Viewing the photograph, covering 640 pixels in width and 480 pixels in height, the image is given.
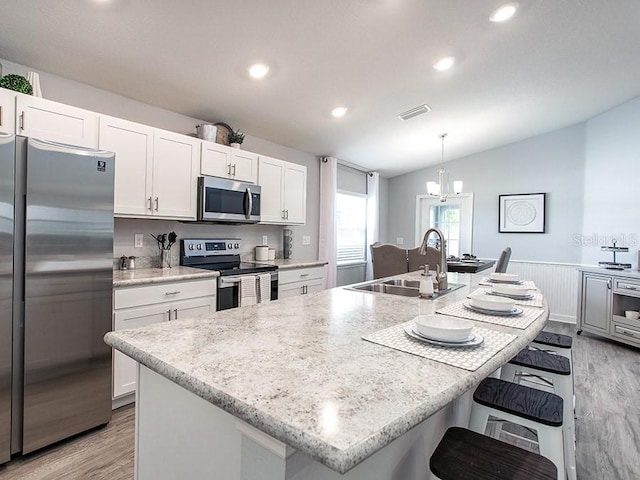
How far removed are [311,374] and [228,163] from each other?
275 cm

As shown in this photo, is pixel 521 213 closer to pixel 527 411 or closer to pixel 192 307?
pixel 527 411

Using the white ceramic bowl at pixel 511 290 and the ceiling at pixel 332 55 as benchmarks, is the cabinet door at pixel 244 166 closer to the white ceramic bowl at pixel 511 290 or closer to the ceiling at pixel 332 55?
the ceiling at pixel 332 55

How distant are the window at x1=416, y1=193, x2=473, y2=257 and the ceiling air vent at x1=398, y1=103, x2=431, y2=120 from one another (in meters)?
2.40

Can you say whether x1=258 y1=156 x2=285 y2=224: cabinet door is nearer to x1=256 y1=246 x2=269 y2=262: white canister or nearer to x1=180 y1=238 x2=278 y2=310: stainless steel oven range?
x1=256 y1=246 x2=269 y2=262: white canister

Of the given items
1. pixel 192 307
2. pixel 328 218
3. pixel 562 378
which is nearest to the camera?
pixel 562 378

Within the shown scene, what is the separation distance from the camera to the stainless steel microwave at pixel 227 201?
117 inches

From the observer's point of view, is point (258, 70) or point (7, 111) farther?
point (258, 70)

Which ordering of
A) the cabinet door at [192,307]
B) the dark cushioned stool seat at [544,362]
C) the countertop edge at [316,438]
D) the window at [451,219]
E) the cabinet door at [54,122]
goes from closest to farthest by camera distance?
1. the countertop edge at [316,438]
2. the dark cushioned stool seat at [544,362]
3. the cabinet door at [54,122]
4. the cabinet door at [192,307]
5. the window at [451,219]

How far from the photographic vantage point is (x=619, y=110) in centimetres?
442

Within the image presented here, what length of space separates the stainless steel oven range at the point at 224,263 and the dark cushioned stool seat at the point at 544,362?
2.07m

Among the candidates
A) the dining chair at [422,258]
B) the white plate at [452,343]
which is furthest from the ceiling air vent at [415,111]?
the white plate at [452,343]

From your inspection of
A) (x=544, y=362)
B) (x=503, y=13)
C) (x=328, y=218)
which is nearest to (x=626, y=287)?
(x=544, y=362)

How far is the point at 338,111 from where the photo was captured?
11.7 feet

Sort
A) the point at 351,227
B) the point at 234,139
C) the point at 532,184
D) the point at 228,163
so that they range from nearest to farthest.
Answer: the point at 228,163 → the point at 234,139 → the point at 532,184 → the point at 351,227
